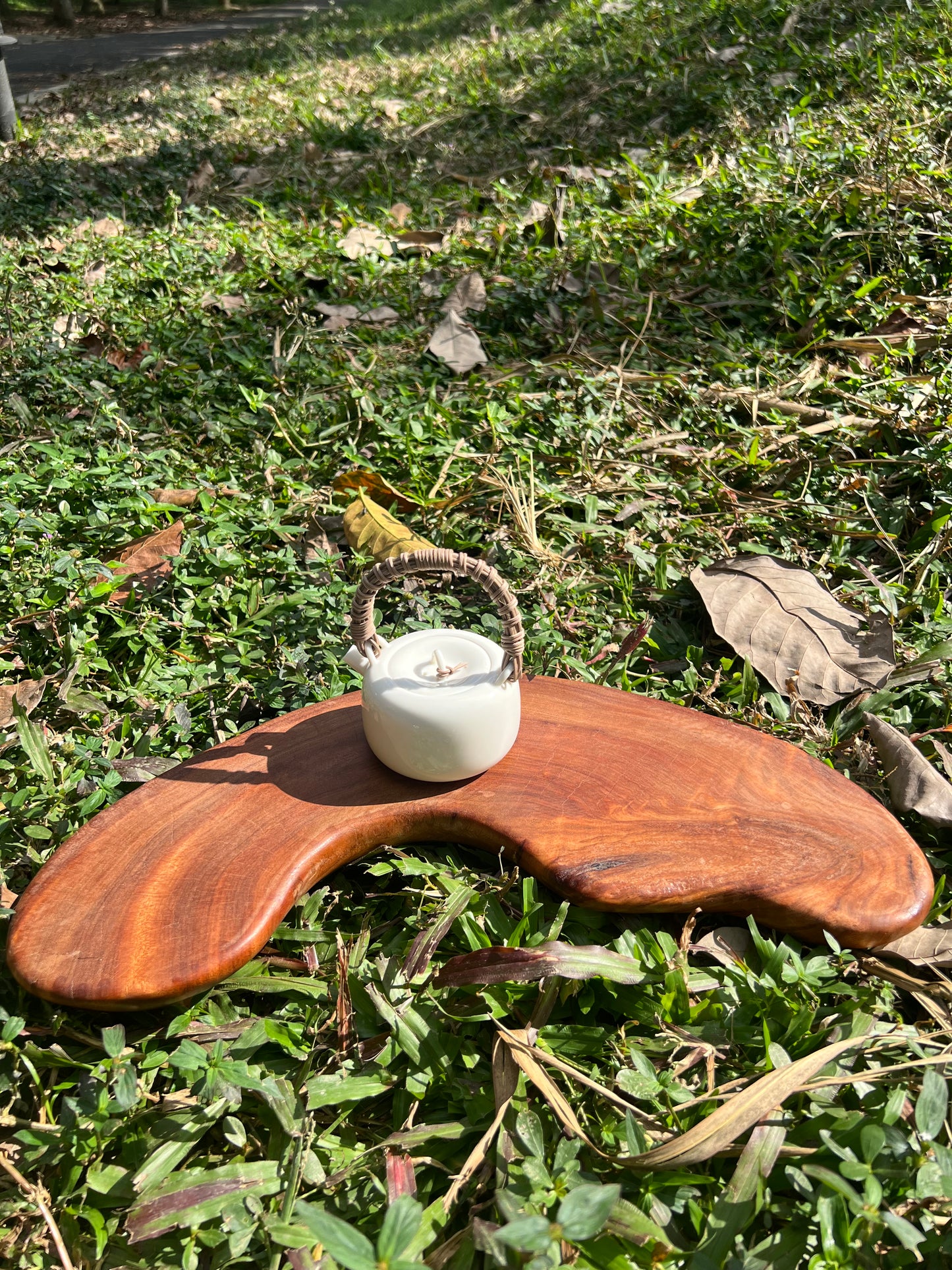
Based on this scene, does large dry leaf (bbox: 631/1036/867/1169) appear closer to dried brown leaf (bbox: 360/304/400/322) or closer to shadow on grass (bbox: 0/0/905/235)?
dried brown leaf (bbox: 360/304/400/322)

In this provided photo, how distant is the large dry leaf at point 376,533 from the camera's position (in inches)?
95.6

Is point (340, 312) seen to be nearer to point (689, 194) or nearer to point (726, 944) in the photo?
point (689, 194)

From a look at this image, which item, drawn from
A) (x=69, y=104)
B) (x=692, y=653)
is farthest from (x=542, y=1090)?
(x=69, y=104)

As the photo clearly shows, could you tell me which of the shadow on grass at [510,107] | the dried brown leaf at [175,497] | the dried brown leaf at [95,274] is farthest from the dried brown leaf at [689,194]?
the dried brown leaf at [175,497]

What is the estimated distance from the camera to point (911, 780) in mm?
1900

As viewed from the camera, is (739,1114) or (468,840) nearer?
(739,1114)

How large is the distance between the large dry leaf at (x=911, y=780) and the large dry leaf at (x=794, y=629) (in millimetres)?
174

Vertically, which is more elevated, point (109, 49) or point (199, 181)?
point (109, 49)

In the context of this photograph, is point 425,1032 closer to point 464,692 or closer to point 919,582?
point 464,692

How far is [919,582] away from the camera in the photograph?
2438 millimetres

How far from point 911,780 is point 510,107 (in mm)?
4987

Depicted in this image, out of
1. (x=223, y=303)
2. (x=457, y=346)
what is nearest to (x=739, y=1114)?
(x=457, y=346)

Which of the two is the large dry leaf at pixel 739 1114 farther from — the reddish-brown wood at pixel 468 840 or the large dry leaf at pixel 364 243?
the large dry leaf at pixel 364 243

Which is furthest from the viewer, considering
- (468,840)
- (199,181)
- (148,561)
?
(199,181)
